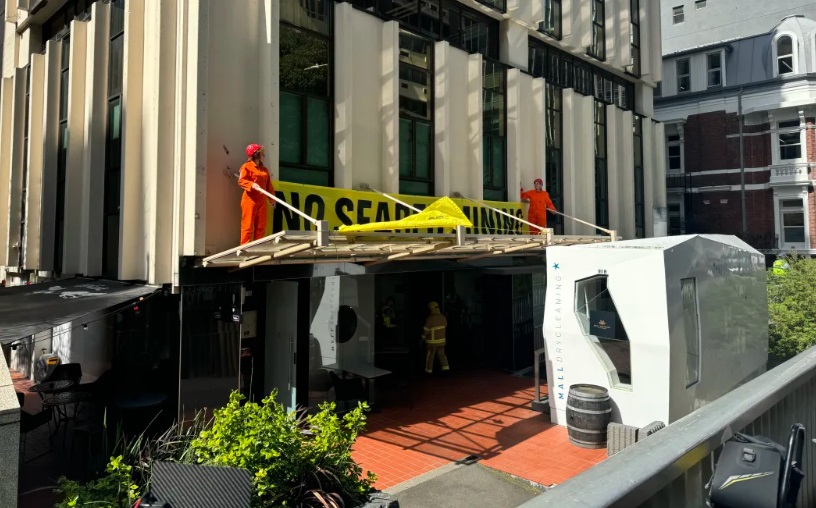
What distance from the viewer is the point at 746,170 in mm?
29734

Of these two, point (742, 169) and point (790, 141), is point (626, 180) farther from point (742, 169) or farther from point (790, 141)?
point (790, 141)

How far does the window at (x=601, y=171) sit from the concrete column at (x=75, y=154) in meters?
14.6

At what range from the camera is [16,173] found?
14992 millimetres

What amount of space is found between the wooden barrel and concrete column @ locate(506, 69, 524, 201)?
6.70 metres

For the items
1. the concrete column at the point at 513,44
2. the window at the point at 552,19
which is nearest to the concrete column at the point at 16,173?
the concrete column at the point at 513,44

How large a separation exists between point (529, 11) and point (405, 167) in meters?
7.22

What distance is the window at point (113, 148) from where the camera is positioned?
1075 cm

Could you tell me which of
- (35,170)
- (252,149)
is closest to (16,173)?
(35,170)

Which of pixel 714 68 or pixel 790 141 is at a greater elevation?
pixel 714 68

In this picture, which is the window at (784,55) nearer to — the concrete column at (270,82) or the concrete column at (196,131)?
the concrete column at (270,82)

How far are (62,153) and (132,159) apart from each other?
476 centimetres

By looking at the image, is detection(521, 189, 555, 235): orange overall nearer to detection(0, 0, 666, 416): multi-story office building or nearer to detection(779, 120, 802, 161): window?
detection(0, 0, 666, 416): multi-story office building

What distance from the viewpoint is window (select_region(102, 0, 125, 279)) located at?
35.3 ft

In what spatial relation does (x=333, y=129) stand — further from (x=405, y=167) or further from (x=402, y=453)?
(x=402, y=453)
